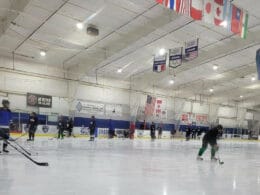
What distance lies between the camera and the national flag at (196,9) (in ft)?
33.9

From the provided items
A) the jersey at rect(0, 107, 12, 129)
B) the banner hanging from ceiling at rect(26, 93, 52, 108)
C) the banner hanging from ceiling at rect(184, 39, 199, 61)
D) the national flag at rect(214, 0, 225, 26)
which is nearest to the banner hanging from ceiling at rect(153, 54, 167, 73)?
the banner hanging from ceiling at rect(184, 39, 199, 61)

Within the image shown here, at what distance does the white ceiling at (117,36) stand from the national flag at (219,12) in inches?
113

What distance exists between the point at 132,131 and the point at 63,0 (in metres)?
16.4

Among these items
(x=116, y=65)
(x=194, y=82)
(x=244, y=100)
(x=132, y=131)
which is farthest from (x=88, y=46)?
(x=244, y=100)

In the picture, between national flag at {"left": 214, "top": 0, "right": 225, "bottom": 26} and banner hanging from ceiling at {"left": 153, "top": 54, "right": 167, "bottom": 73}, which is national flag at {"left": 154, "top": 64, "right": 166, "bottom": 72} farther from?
national flag at {"left": 214, "top": 0, "right": 225, "bottom": 26}

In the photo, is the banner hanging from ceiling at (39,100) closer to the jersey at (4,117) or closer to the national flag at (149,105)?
the national flag at (149,105)

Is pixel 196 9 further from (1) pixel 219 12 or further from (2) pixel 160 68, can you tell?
(2) pixel 160 68

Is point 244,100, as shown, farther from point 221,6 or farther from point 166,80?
point 221,6

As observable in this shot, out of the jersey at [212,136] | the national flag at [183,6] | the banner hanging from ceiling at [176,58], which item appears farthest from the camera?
the banner hanging from ceiling at [176,58]

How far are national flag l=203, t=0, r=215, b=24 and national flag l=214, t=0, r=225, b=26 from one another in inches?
7.8

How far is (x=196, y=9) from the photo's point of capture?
10492mm

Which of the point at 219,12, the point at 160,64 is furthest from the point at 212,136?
the point at 160,64

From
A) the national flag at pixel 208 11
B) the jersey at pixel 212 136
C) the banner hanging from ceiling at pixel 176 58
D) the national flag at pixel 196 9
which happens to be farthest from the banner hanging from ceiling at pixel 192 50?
the jersey at pixel 212 136

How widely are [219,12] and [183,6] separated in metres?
2.18
